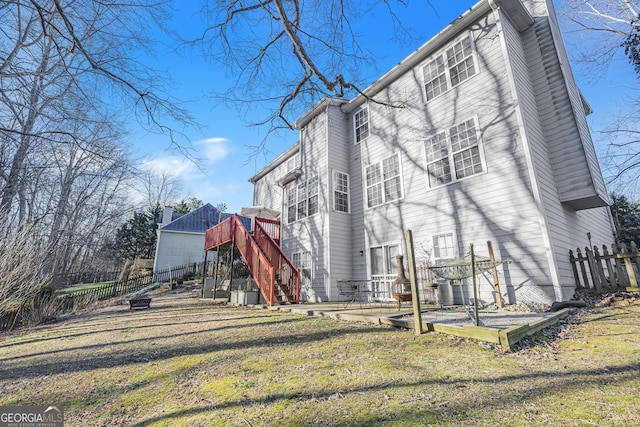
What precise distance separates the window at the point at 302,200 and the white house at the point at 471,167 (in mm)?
100

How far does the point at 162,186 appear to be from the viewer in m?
35.3

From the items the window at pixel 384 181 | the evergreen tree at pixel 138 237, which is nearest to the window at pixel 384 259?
the window at pixel 384 181

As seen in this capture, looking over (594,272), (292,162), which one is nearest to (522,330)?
(594,272)

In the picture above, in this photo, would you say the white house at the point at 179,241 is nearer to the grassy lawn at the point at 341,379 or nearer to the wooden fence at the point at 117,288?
the wooden fence at the point at 117,288

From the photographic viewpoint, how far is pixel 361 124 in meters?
11.8

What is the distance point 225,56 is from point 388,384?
6438 millimetres

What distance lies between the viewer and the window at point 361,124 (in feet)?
38.0

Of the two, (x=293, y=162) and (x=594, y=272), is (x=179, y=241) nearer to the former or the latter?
(x=293, y=162)

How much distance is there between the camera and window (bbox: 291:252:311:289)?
1122 cm

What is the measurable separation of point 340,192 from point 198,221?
2202cm

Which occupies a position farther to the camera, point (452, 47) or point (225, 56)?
point (452, 47)

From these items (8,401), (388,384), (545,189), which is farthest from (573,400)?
(545,189)

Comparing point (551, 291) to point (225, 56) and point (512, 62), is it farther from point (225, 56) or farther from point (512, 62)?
point (225, 56)

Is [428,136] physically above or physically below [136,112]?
above
